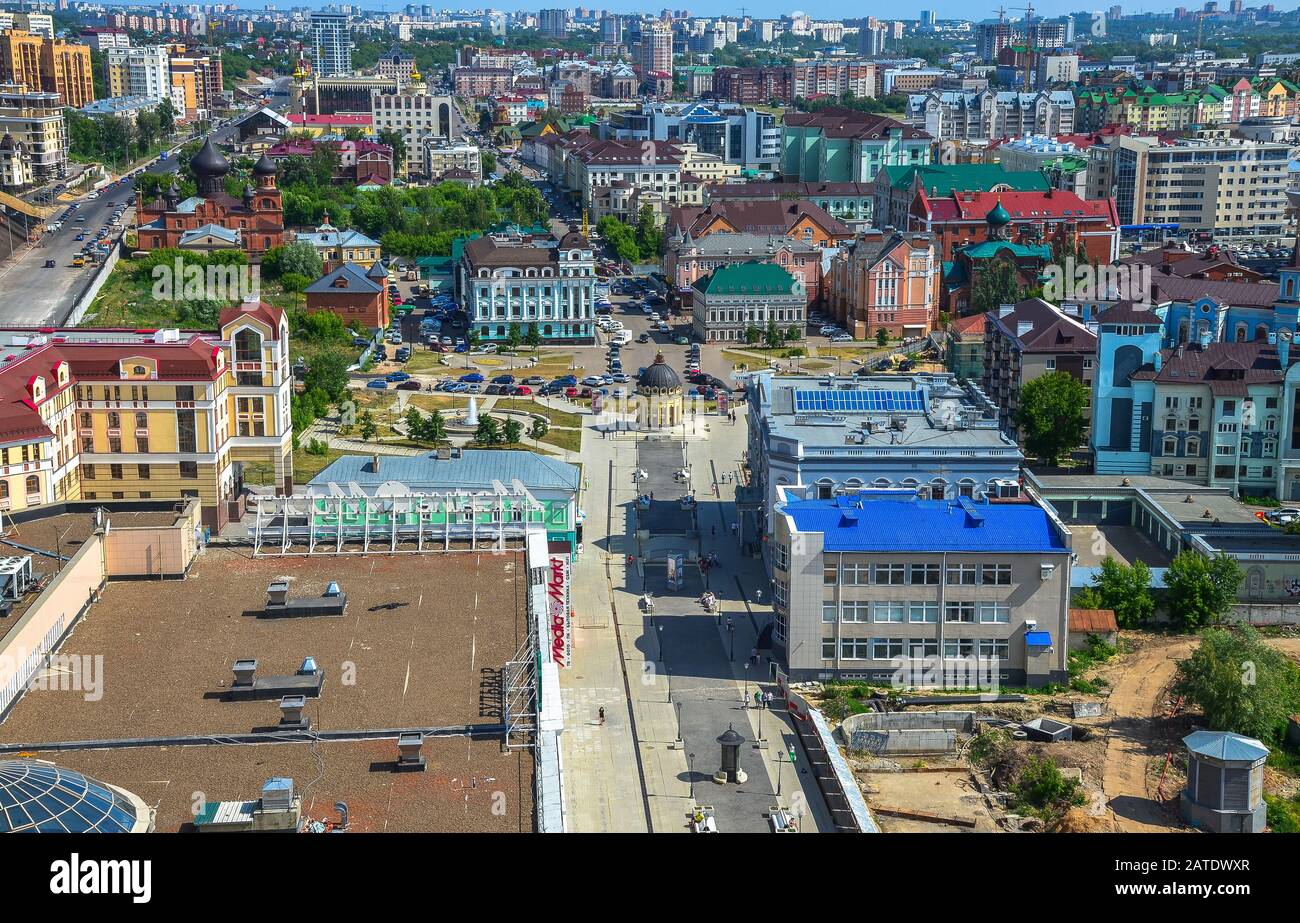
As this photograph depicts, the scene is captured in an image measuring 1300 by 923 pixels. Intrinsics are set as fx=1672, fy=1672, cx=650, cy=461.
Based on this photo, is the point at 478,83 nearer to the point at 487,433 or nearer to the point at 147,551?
the point at 487,433

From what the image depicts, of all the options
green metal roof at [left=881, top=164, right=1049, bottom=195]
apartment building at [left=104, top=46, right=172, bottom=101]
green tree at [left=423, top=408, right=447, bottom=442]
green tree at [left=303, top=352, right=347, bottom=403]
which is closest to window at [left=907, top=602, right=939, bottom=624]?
green tree at [left=423, top=408, right=447, bottom=442]

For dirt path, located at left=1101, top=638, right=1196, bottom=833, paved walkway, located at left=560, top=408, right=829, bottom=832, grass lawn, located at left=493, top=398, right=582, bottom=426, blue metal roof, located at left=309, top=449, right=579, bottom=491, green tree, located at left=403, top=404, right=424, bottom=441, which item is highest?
blue metal roof, located at left=309, top=449, right=579, bottom=491

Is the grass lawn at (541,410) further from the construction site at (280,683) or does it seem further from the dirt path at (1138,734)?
the construction site at (280,683)

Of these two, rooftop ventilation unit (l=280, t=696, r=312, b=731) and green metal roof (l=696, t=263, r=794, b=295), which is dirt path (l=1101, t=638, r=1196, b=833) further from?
green metal roof (l=696, t=263, r=794, b=295)

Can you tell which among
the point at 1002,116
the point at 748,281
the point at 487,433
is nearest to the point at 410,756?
the point at 487,433
